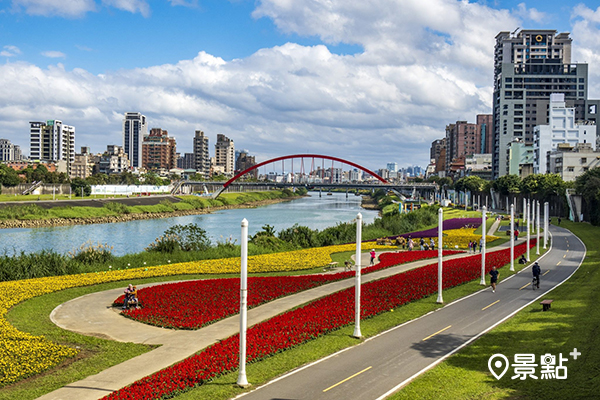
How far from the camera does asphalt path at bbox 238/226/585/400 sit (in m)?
14.8

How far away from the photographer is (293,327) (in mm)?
20000

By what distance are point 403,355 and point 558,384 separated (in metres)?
4.62

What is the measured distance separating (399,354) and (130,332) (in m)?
9.83

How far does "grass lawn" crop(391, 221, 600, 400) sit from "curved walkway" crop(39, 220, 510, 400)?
24.5 ft

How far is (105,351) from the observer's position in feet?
58.9

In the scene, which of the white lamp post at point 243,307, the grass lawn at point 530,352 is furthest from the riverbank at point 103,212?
the grass lawn at point 530,352

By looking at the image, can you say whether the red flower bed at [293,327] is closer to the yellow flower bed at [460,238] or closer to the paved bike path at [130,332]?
the paved bike path at [130,332]

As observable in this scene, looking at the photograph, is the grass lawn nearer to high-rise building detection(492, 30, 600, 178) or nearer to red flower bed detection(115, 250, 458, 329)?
red flower bed detection(115, 250, 458, 329)

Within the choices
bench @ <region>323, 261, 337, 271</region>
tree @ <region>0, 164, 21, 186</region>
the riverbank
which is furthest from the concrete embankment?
bench @ <region>323, 261, 337, 271</region>

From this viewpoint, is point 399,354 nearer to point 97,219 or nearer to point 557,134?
point 97,219

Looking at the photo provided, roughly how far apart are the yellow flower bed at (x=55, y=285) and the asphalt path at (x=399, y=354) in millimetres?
6793
